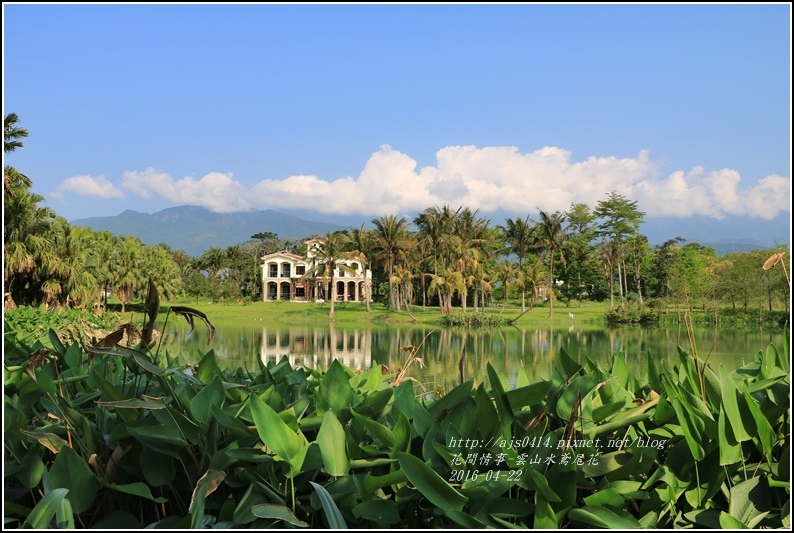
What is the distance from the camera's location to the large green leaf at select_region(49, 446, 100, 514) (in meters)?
0.96

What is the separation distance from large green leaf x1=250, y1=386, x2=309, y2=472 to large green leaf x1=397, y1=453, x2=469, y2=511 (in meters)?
0.17

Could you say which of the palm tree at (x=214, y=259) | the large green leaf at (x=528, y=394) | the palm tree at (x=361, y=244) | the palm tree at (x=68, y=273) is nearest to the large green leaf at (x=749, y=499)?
the large green leaf at (x=528, y=394)

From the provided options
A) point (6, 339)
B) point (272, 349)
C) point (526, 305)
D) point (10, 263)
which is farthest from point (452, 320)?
point (6, 339)

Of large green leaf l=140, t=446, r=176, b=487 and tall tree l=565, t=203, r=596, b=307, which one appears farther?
tall tree l=565, t=203, r=596, b=307

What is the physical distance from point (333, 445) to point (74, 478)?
1.29 ft

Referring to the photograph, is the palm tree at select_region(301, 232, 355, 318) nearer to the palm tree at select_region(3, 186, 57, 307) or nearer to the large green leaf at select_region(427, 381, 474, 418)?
the palm tree at select_region(3, 186, 57, 307)

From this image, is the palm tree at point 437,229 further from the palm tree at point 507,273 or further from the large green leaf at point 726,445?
the large green leaf at point 726,445

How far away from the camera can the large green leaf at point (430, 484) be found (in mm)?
925

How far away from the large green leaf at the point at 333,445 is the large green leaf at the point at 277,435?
0.12 feet

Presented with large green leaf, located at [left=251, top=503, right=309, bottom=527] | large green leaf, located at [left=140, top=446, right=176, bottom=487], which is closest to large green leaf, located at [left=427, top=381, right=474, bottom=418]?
large green leaf, located at [left=251, top=503, right=309, bottom=527]

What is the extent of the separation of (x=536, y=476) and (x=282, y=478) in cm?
41

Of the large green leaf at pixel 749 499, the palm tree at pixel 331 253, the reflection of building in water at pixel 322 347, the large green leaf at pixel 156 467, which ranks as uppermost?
the palm tree at pixel 331 253

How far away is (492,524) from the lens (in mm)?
1005

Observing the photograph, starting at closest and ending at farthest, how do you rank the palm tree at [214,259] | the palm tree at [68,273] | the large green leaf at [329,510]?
the large green leaf at [329,510], the palm tree at [68,273], the palm tree at [214,259]
